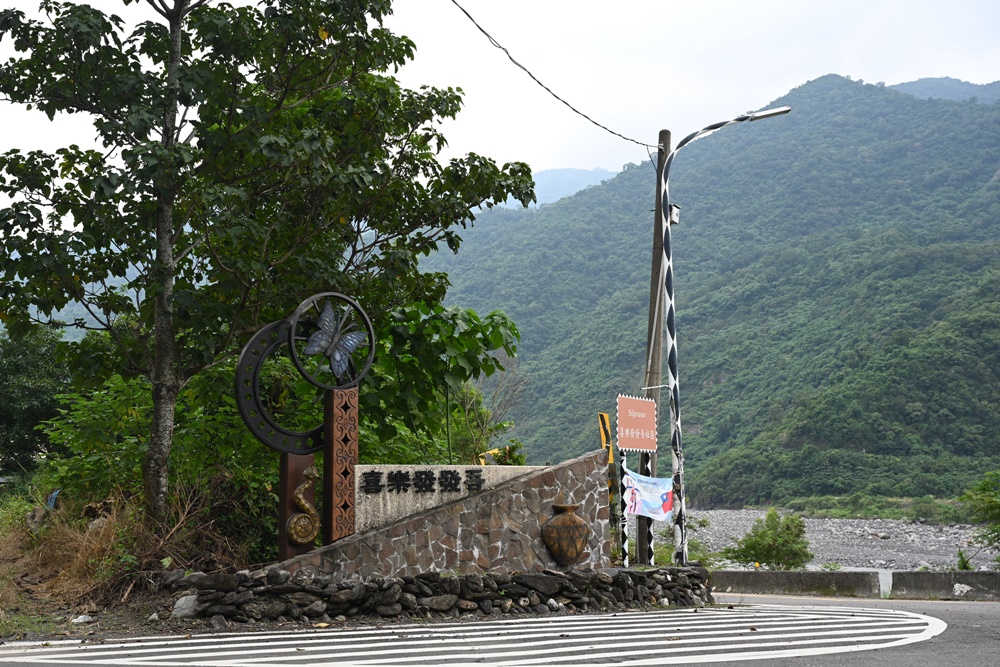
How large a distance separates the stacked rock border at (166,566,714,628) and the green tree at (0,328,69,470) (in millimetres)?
16382

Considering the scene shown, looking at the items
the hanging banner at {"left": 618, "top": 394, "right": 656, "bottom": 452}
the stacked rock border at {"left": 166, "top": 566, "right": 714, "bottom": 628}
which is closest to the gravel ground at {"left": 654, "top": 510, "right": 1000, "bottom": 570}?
the hanging banner at {"left": 618, "top": 394, "right": 656, "bottom": 452}

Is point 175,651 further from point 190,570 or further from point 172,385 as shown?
point 172,385

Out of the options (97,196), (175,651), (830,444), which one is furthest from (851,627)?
(830,444)

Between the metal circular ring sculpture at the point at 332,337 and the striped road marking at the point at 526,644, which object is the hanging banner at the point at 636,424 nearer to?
the striped road marking at the point at 526,644

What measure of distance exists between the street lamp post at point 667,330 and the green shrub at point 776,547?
14.2 meters

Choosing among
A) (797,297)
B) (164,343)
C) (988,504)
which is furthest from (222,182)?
(797,297)

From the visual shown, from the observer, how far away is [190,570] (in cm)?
1064

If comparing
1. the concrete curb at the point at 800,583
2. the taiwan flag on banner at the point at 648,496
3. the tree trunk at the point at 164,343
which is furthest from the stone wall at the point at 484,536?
the concrete curb at the point at 800,583

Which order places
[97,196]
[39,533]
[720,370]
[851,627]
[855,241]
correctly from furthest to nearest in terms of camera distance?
[855,241] < [720,370] < [39,533] < [97,196] < [851,627]

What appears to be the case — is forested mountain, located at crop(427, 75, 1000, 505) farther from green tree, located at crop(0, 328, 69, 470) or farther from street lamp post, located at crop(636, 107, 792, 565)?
street lamp post, located at crop(636, 107, 792, 565)

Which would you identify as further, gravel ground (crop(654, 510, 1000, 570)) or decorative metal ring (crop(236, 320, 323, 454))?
gravel ground (crop(654, 510, 1000, 570))

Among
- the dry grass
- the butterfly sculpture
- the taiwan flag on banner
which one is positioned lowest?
the dry grass

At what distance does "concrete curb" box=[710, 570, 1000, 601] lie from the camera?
17.0 m

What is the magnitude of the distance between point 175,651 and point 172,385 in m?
4.17
